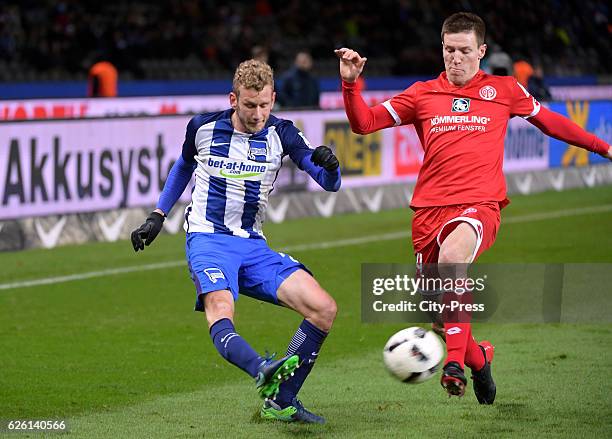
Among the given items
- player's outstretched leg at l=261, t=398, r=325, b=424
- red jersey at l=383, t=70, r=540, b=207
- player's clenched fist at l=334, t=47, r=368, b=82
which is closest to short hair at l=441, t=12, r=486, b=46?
red jersey at l=383, t=70, r=540, b=207

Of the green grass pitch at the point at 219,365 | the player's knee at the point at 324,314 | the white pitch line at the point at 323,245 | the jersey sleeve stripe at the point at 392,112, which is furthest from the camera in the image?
the white pitch line at the point at 323,245

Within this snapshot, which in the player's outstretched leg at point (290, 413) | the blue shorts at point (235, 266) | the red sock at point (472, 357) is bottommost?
the player's outstretched leg at point (290, 413)

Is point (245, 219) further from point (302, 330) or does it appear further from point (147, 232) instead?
point (302, 330)

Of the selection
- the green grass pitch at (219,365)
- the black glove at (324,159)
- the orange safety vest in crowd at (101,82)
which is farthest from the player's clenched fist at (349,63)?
the orange safety vest in crowd at (101,82)

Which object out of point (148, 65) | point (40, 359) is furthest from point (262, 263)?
point (148, 65)

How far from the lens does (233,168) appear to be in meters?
6.62

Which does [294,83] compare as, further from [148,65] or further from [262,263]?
[262,263]

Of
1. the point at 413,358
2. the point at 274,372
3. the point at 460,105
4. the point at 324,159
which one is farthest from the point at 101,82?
the point at 274,372

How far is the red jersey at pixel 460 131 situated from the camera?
684 centimetres

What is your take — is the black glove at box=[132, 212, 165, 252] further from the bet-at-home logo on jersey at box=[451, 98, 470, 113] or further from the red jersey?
the bet-at-home logo on jersey at box=[451, 98, 470, 113]

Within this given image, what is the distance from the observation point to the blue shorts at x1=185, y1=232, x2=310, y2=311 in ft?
20.7

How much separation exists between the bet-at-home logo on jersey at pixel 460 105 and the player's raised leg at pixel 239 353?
1.63m

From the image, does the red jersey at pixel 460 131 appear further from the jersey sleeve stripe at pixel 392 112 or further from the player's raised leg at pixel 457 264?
the player's raised leg at pixel 457 264

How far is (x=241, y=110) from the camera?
253 inches
